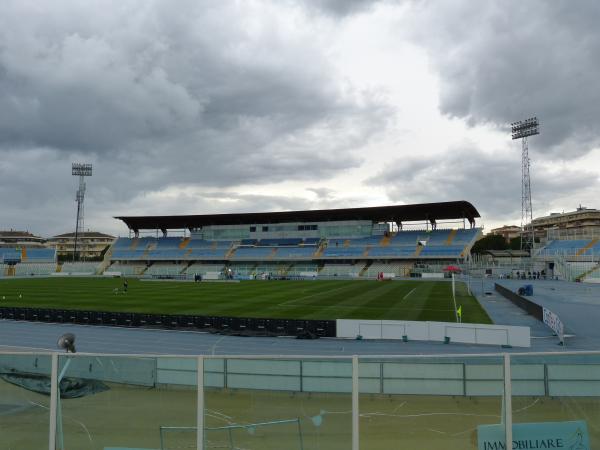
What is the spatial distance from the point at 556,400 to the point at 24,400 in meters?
6.94

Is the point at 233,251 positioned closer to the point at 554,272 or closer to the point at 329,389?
the point at 554,272

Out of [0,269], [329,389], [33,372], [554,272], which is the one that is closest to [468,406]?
[329,389]

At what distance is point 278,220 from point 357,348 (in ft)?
255

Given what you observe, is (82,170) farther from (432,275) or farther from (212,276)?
(432,275)

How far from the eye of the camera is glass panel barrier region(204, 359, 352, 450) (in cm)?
502

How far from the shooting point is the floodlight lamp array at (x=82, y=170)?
106 metres

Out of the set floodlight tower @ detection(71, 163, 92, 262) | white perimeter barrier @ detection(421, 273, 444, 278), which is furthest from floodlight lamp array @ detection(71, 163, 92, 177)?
white perimeter barrier @ detection(421, 273, 444, 278)

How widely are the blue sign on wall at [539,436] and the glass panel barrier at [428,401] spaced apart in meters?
0.12

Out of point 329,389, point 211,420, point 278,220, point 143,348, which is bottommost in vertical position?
point 143,348

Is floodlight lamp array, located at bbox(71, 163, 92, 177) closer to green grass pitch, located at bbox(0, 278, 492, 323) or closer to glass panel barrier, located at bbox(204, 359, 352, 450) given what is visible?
Answer: green grass pitch, located at bbox(0, 278, 492, 323)

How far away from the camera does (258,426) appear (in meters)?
5.66

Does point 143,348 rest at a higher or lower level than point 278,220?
lower

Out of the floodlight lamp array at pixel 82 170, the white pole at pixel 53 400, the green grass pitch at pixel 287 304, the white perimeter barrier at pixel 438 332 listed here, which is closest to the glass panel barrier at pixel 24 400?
the white pole at pixel 53 400

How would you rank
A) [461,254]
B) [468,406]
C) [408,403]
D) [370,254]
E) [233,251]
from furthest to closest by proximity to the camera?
[233,251] → [370,254] → [461,254] → [408,403] → [468,406]
